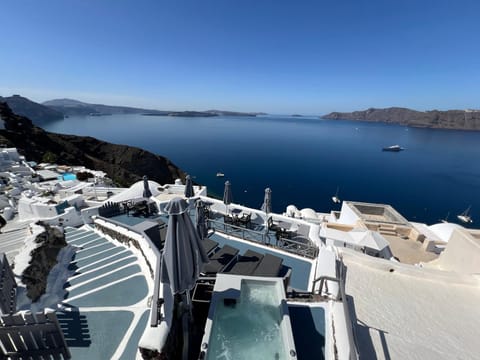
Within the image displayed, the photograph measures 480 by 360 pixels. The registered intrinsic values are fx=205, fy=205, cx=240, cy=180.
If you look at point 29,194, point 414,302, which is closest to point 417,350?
point 414,302

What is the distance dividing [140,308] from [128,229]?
4.39 metres

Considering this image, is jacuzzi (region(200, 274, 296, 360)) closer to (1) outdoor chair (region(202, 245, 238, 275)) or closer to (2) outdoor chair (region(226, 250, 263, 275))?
(2) outdoor chair (region(226, 250, 263, 275))

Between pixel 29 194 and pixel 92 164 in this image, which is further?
pixel 92 164

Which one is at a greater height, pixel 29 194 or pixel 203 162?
pixel 29 194

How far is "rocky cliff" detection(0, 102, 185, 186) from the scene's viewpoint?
47.4 m

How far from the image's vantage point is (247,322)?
430 centimetres

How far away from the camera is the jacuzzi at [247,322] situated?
12.2ft

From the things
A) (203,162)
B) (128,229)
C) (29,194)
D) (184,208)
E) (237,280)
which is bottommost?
(203,162)

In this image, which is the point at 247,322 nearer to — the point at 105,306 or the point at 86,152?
the point at 105,306

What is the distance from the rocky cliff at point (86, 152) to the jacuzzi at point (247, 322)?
144ft

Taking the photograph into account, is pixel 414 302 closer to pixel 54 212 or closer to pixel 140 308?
pixel 140 308

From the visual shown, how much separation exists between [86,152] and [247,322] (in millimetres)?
77907

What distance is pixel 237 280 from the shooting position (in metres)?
5.06

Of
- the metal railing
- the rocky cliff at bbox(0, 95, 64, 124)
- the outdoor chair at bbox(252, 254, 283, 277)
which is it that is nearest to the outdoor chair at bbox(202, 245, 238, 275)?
the outdoor chair at bbox(252, 254, 283, 277)
